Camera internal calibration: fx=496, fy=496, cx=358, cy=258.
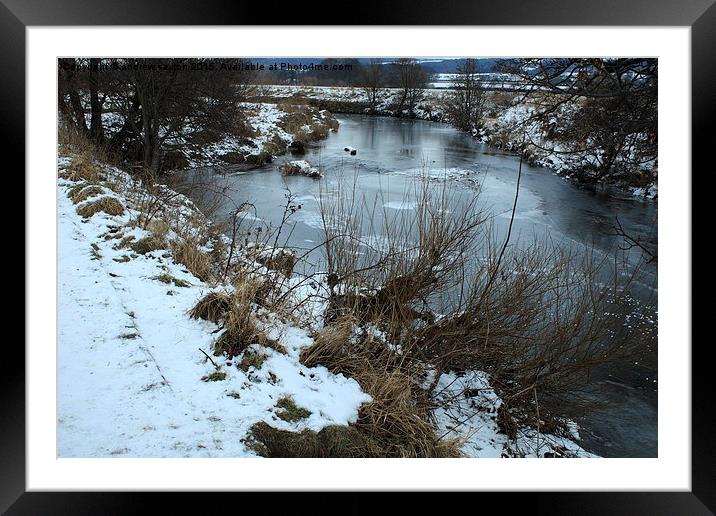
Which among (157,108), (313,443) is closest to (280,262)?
(313,443)

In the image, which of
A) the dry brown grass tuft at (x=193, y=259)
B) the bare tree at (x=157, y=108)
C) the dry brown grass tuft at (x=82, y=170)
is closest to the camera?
the dry brown grass tuft at (x=193, y=259)

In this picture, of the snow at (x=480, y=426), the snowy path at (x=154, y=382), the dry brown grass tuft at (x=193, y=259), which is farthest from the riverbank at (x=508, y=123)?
the snowy path at (x=154, y=382)

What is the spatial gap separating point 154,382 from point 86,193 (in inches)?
128

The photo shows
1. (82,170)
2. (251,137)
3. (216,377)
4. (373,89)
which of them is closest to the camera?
(216,377)

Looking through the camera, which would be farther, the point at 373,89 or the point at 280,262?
the point at 373,89

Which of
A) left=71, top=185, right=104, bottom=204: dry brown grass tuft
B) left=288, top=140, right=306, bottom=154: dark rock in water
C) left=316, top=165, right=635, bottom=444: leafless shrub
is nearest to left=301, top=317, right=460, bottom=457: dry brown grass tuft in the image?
left=316, top=165, right=635, bottom=444: leafless shrub

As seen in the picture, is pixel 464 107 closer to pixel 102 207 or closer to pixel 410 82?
pixel 410 82

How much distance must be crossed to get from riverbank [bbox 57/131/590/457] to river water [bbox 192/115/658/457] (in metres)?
0.45

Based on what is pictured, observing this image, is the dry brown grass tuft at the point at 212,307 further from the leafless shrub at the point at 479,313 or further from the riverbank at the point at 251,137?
the riverbank at the point at 251,137

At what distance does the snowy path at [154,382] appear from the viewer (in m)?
2.02

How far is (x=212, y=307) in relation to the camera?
2.85m

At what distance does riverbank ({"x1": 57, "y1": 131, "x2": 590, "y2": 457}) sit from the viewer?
6.83ft
